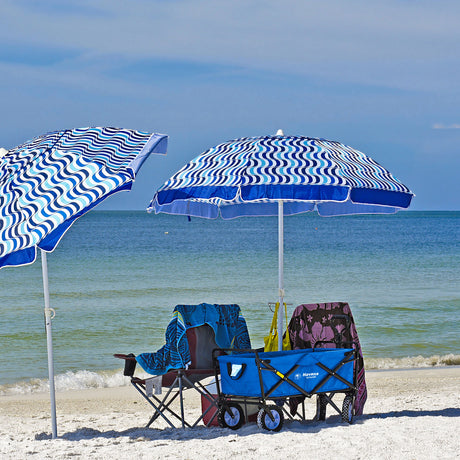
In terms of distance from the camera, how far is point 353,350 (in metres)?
4.68

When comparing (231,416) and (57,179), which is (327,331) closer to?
(231,416)

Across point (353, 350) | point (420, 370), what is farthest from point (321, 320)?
point (420, 370)

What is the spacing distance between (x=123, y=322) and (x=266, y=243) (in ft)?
86.7

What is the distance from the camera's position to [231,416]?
4656mm

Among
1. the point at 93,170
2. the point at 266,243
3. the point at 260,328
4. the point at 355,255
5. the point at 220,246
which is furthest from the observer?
the point at 266,243

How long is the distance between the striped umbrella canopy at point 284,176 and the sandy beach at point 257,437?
92 cm

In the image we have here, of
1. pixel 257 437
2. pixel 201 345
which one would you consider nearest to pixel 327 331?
pixel 201 345

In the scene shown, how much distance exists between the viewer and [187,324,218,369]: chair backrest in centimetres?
517

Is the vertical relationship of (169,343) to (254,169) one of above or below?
below

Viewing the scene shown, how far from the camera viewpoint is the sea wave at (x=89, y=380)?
819 centimetres

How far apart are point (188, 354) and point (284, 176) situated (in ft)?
4.41

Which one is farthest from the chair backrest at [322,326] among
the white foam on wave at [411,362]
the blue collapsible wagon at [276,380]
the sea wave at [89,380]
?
the white foam on wave at [411,362]

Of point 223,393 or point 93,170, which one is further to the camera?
point 223,393

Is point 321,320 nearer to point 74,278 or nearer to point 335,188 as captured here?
point 335,188
